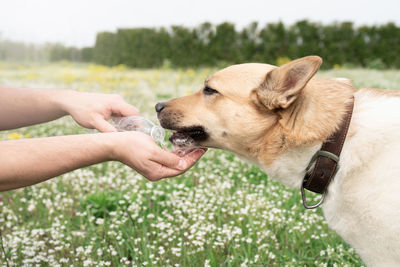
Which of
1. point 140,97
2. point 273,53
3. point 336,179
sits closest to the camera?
point 336,179

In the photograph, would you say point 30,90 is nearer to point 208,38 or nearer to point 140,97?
point 140,97

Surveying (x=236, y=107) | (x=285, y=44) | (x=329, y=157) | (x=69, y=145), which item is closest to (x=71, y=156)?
(x=69, y=145)

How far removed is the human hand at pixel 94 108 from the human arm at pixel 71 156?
0.51 meters

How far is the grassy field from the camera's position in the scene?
307 centimetres

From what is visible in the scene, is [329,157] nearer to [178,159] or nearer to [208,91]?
[178,159]

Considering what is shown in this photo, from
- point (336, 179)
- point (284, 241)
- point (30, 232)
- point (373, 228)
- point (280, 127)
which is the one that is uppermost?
point (280, 127)

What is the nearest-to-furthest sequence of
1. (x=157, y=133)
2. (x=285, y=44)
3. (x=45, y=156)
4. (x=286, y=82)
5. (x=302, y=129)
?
(x=45, y=156) → (x=302, y=129) → (x=286, y=82) → (x=157, y=133) → (x=285, y=44)

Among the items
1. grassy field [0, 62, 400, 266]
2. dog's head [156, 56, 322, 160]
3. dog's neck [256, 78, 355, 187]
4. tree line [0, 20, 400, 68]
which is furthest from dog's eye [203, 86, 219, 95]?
tree line [0, 20, 400, 68]

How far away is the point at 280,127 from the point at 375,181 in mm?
683

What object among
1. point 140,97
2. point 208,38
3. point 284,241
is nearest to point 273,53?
point 208,38

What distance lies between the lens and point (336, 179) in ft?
7.82

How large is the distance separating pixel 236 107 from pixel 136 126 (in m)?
0.85

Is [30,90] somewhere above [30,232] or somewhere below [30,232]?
above

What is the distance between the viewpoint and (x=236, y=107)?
2871 millimetres
